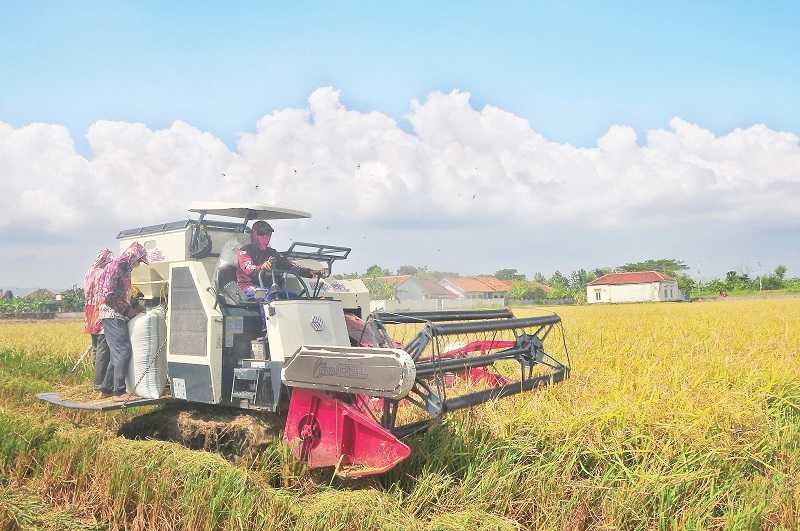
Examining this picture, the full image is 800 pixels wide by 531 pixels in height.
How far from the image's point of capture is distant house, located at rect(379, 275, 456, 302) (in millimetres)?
51562

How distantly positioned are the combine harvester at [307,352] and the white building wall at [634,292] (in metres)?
74.6

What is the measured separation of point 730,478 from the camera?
4859 mm

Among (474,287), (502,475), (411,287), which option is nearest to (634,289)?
(474,287)

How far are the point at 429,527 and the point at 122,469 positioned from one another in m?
2.48

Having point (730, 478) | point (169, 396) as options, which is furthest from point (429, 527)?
point (169, 396)

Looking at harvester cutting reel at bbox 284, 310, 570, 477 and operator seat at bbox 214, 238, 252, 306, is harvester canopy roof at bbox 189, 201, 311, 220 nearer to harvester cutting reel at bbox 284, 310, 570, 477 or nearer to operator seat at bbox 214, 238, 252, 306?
operator seat at bbox 214, 238, 252, 306

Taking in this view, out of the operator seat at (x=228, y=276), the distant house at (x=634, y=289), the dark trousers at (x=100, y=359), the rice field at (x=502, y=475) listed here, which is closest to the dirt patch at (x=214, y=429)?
the rice field at (x=502, y=475)

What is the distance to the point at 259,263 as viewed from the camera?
665cm

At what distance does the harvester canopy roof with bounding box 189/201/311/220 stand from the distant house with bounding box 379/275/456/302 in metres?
40.0

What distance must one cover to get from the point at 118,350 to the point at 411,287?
5056cm

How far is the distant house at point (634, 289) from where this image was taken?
261ft

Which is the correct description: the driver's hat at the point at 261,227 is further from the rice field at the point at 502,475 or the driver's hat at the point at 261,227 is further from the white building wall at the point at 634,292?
the white building wall at the point at 634,292

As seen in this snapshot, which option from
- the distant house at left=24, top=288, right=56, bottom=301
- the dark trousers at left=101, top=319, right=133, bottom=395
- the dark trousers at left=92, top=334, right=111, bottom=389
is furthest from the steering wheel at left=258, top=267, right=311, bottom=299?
the distant house at left=24, top=288, right=56, bottom=301

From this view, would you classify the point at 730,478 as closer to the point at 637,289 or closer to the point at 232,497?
the point at 232,497
